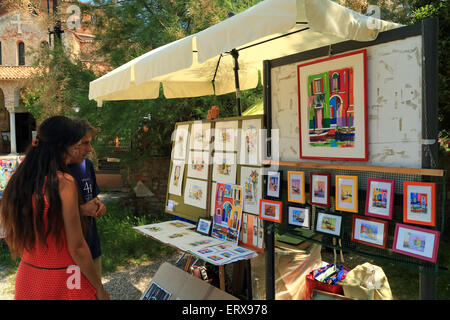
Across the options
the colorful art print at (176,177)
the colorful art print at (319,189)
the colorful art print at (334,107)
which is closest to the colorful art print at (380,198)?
the colorful art print at (334,107)

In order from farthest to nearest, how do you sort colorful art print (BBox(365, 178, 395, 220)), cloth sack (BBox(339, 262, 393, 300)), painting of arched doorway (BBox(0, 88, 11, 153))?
1. painting of arched doorway (BBox(0, 88, 11, 153))
2. cloth sack (BBox(339, 262, 393, 300))
3. colorful art print (BBox(365, 178, 395, 220))

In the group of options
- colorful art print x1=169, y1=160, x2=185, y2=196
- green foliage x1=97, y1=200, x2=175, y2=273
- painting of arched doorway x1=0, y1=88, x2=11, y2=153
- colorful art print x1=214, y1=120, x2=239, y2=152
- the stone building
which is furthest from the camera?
painting of arched doorway x1=0, y1=88, x2=11, y2=153

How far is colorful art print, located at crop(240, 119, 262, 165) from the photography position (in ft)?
9.31

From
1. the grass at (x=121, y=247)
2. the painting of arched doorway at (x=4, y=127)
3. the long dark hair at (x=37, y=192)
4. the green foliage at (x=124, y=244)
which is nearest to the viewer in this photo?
the long dark hair at (x=37, y=192)

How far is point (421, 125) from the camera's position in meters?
1.81

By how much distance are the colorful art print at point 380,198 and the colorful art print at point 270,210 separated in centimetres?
71

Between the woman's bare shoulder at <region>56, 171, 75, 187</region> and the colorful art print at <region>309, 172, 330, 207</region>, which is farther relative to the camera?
the colorful art print at <region>309, 172, 330, 207</region>

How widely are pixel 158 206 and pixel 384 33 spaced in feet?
19.1

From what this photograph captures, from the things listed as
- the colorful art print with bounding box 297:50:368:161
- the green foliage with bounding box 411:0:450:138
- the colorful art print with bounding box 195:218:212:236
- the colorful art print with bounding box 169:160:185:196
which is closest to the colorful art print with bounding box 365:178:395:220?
the colorful art print with bounding box 297:50:368:161

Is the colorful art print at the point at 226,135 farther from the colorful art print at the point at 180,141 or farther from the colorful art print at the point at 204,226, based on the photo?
the colorful art print at the point at 204,226

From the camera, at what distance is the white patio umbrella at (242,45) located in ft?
5.63

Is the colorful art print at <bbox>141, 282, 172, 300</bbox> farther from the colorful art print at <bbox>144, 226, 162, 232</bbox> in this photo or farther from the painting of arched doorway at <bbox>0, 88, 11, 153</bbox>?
the painting of arched doorway at <bbox>0, 88, 11, 153</bbox>

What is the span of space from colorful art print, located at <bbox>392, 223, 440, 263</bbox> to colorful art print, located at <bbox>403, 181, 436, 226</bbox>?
47mm

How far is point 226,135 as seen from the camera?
318cm
